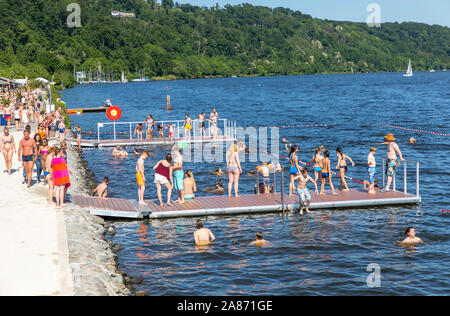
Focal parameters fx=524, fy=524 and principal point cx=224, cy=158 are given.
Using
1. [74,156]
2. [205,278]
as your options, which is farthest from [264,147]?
[205,278]

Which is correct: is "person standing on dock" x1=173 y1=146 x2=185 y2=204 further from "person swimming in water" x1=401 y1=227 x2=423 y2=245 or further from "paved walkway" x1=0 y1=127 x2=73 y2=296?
"person swimming in water" x1=401 y1=227 x2=423 y2=245

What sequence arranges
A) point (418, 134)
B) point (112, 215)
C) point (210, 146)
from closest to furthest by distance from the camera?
point (112, 215) → point (210, 146) → point (418, 134)

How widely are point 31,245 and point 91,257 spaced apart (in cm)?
139

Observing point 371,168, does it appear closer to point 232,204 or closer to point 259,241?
point 232,204

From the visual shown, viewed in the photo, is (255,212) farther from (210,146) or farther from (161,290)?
(210,146)

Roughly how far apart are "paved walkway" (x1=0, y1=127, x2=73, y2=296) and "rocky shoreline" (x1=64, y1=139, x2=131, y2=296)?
20cm

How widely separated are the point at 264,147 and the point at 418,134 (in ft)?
56.8

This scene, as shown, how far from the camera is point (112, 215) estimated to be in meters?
17.3

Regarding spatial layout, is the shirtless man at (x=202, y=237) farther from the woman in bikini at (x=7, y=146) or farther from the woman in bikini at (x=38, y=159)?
the woman in bikini at (x=7, y=146)

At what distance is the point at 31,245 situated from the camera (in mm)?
12164

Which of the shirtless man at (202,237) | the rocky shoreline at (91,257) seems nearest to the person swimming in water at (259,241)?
the shirtless man at (202,237)

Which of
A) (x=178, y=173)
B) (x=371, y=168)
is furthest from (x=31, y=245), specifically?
(x=371, y=168)

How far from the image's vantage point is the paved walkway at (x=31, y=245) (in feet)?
32.3
